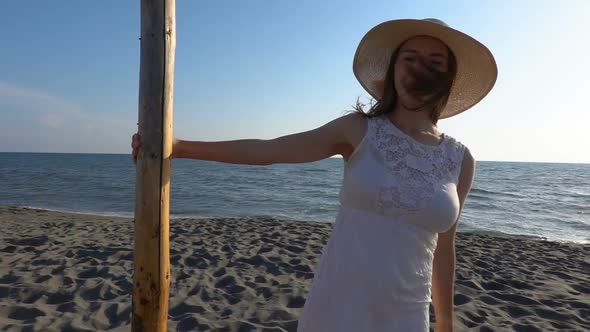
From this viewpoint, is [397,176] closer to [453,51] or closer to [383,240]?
[383,240]

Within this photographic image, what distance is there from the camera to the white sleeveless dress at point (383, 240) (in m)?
1.48

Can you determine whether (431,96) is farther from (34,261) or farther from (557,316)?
(34,261)

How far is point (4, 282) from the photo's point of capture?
4.88 metres

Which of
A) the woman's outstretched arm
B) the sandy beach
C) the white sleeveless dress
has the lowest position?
the sandy beach

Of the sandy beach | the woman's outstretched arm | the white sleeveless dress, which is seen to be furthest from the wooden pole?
the sandy beach

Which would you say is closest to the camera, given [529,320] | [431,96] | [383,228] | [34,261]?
[383,228]

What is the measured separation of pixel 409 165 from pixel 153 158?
1.01 m

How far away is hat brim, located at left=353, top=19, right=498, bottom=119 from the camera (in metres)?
1.80

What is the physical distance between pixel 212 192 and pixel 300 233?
15.2 metres

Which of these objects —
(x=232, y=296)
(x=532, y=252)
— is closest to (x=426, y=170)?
(x=232, y=296)

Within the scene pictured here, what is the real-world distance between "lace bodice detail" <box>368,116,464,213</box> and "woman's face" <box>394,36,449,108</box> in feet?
0.52

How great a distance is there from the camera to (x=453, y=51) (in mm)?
1888

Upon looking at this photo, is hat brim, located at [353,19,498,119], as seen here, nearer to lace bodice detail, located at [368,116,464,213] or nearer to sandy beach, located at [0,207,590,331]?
lace bodice detail, located at [368,116,464,213]

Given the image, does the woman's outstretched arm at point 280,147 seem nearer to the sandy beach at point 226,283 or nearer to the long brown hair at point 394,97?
the long brown hair at point 394,97
